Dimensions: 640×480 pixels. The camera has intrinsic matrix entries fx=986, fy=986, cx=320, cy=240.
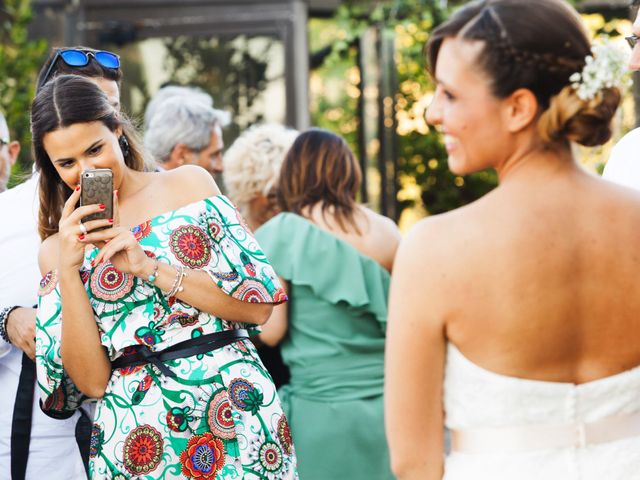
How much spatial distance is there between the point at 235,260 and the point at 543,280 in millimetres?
1170

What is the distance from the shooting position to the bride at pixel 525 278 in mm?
1702

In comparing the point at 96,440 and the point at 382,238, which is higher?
the point at 96,440

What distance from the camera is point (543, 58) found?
1.72m

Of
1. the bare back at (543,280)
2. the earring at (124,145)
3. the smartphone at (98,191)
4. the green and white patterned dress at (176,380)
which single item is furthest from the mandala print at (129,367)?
the bare back at (543,280)

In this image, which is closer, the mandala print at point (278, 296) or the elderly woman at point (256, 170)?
the mandala print at point (278, 296)

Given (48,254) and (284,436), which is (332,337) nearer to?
(284,436)

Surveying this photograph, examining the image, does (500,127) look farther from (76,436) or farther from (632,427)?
(76,436)

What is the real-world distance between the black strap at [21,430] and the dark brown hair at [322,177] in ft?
5.37

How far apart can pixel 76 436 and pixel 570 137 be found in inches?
68.6

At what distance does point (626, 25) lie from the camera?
7.30 m

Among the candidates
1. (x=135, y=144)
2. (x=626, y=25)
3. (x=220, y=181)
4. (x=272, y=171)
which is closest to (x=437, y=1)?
(x=626, y=25)

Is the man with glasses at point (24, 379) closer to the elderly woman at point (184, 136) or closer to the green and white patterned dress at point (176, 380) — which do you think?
the green and white patterned dress at point (176, 380)

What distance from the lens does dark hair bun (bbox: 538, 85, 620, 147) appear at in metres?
1.73

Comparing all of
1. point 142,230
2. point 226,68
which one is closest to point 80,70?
point 142,230
